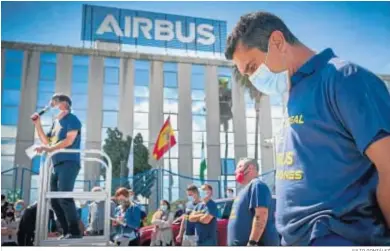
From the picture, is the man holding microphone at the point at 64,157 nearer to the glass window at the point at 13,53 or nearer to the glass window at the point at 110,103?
the glass window at the point at 13,53

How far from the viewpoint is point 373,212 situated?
66 centimetres

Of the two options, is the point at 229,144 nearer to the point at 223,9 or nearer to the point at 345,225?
the point at 223,9

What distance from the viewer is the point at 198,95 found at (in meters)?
5.51

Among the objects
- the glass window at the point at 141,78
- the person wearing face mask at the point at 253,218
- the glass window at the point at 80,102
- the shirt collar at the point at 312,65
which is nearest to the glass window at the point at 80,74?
the glass window at the point at 80,102

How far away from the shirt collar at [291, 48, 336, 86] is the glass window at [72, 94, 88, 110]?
2714mm

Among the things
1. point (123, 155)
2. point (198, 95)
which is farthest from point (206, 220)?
point (198, 95)

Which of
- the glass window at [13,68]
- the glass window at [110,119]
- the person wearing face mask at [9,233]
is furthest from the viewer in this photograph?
the glass window at [110,119]

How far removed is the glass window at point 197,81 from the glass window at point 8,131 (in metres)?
3.14

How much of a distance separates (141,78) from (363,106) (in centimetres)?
449

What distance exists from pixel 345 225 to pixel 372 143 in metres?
0.16

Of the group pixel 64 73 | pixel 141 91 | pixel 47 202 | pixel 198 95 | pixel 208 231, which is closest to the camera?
pixel 47 202

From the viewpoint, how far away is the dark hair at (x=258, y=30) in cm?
85

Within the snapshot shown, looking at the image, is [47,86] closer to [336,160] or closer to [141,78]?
A: [141,78]

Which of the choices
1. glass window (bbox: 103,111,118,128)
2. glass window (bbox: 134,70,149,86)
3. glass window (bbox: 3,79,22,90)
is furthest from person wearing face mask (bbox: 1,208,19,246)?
glass window (bbox: 134,70,149,86)
